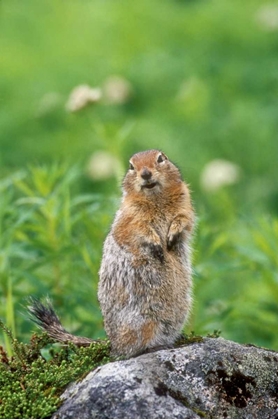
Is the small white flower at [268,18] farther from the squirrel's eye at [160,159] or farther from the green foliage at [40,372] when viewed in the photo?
the green foliage at [40,372]

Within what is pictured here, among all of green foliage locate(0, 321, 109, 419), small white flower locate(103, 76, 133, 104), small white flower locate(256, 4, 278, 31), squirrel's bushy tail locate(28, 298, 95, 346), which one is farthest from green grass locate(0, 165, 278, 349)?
small white flower locate(256, 4, 278, 31)

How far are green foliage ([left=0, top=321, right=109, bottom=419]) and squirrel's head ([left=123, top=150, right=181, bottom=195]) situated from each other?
101 centimetres

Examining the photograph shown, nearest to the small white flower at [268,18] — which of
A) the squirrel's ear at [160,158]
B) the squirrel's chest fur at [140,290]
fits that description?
the squirrel's ear at [160,158]

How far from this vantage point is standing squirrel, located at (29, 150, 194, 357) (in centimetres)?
579

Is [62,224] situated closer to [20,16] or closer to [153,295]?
[153,295]

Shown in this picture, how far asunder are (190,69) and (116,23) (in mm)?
2239

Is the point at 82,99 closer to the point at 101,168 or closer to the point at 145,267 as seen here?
the point at 145,267

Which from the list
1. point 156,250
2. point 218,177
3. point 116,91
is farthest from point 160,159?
point 116,91

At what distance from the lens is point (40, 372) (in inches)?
223

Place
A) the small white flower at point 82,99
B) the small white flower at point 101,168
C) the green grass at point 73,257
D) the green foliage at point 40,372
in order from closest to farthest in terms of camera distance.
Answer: the green foliage at point 40,372 < the green grass at point 73,257 < the small white flower at point 82,99 < the small white flower at point 101,168

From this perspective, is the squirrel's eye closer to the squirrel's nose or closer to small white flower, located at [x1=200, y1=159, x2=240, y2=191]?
the squirrel's nose

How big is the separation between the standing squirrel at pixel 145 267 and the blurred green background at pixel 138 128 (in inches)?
67.2

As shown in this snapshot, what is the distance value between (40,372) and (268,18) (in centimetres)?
1405

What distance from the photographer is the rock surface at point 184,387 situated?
5113 mm
